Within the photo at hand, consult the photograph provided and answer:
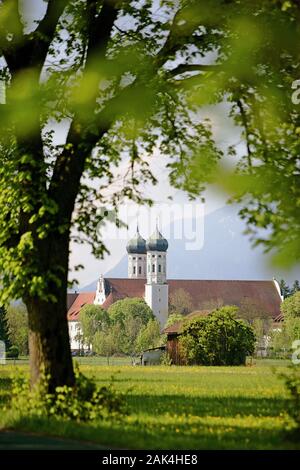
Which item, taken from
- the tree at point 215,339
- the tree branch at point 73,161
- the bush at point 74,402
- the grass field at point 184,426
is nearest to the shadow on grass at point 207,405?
the grass field at point 184,426

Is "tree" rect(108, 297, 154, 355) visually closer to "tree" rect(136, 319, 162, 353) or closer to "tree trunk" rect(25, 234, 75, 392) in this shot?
"tree" rect(136, 319, 162, 353)

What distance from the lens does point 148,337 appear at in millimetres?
143250

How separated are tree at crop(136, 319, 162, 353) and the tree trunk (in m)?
125

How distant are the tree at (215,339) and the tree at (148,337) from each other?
86.5 m

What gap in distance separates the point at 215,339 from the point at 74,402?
39977 mm

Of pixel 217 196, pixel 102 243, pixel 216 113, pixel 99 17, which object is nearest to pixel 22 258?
pixel 102 243

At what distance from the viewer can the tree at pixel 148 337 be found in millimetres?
141625

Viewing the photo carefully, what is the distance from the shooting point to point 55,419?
1345 cm

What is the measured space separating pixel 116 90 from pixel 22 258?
21.7 ft

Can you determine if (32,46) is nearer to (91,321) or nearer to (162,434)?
(162,434)

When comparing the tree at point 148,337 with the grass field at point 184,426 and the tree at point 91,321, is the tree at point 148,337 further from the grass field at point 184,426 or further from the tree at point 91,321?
the grass field at point 184,426

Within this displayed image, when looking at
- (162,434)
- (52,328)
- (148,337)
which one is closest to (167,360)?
(52,328)

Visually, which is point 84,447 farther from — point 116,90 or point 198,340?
point 198,340

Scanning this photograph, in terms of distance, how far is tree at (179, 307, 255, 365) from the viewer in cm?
5278
